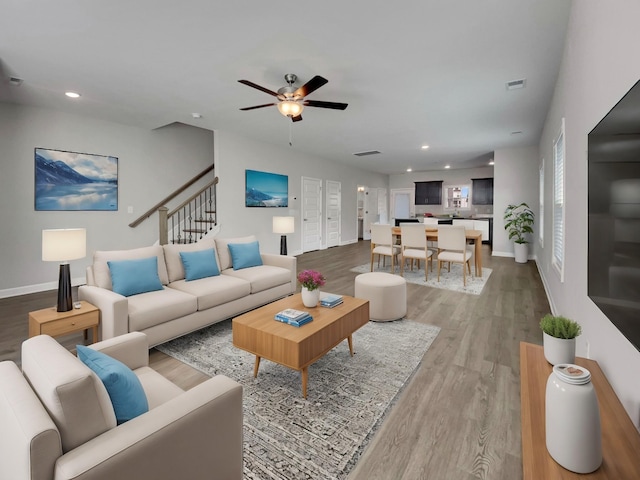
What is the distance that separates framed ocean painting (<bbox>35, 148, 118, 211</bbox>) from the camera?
4.75 metres

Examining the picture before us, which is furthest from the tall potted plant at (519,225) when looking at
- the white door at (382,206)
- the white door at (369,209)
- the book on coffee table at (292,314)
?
the book on coffee table at (292,314)

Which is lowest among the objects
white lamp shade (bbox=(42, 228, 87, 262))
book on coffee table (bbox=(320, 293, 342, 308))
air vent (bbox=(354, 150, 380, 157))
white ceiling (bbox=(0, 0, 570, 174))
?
book on coffee table (bbox=(320, 293, 342, 308))

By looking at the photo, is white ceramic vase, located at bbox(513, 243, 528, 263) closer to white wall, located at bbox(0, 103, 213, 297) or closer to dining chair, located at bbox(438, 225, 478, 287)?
dining chair, located at bbox(438, 225, 478, 287)

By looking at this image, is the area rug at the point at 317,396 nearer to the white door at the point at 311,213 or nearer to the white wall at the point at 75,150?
the white wall at the point at 75,150

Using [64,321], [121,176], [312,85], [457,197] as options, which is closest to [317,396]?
[64,321]

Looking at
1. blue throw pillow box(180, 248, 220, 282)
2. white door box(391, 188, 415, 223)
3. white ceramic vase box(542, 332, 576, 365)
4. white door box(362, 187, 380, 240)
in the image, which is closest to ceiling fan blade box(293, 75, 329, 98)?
blue throw pillow box(180, 248, 220, 282)

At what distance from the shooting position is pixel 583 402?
0.94 m

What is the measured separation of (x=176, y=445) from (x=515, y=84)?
15.3ft

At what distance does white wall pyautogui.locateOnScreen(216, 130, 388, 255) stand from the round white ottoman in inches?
144

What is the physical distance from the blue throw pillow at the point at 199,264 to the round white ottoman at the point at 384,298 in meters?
1.72

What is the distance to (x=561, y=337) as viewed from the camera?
139cm

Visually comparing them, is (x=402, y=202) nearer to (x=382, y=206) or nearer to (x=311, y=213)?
(x=382, y=206)

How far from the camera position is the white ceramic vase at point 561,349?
1.39 meters

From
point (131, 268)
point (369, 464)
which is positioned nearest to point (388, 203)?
point (131, 268)
